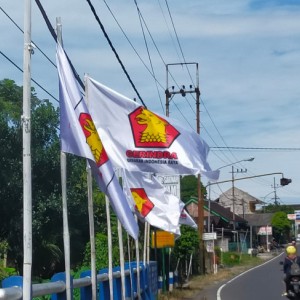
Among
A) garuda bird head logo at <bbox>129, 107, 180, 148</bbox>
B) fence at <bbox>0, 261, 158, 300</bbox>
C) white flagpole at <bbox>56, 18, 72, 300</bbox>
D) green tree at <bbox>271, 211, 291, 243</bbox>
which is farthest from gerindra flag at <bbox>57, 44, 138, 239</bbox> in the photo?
green tree at <bbox>271, 211, 291, 243</bbox>

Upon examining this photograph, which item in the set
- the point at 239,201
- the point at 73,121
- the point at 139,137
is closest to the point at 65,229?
the point at 73,121

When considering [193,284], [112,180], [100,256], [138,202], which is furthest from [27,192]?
[193,284]

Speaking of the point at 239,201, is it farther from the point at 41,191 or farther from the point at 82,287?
the point at 82,287

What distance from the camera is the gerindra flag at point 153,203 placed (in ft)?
47.7

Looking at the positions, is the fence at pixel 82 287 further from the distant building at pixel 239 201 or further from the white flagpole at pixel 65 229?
the distant building at pixel 239 201

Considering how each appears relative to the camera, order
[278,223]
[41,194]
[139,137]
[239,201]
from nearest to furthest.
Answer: [139,137], [41,194], [278,223], [239,201]

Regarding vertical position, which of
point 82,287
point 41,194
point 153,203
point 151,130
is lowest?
point 82,287

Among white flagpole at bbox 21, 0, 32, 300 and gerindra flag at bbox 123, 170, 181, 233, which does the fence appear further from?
gerindra flag at bbox 123, 170, 181, 233

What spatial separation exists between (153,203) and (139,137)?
4262 millimetres

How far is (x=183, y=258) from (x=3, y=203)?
409 inches

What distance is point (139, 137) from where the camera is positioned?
10.7m

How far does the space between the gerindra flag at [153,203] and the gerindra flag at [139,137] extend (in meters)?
3.39

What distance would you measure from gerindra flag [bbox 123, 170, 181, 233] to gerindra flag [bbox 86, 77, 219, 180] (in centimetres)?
339

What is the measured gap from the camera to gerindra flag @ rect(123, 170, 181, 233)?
14.5 meters
